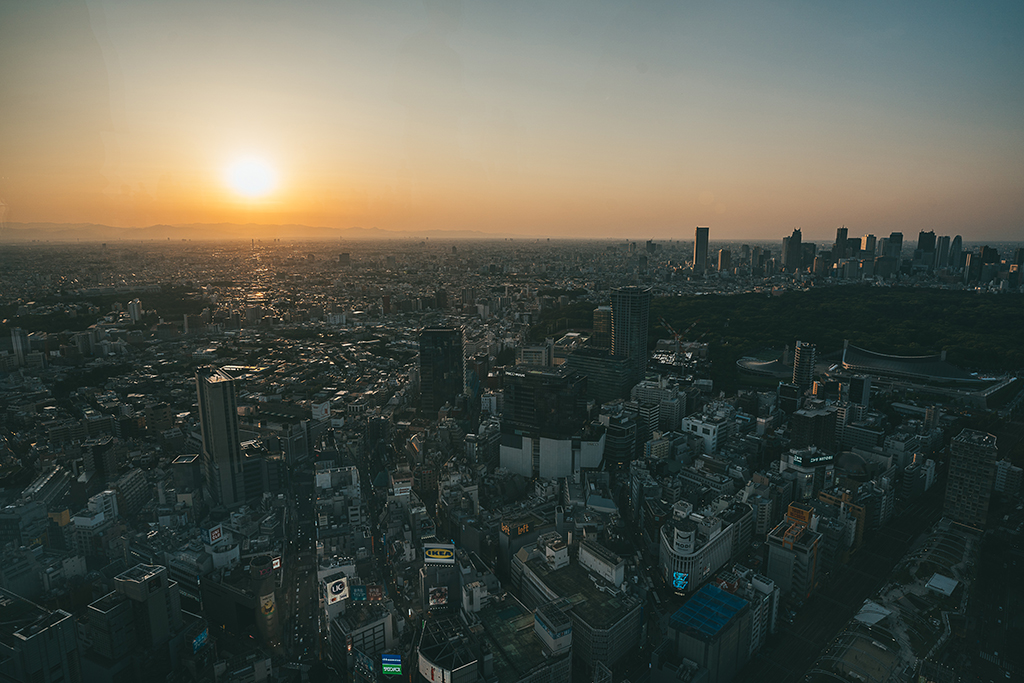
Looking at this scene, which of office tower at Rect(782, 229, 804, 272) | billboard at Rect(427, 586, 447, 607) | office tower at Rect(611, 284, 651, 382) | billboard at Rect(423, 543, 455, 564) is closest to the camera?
billboard at Rect(427, 586, 447, 607)

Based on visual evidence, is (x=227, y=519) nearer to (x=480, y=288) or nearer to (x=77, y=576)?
(x=77, y=576)

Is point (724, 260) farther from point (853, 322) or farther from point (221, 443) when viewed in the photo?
point (221, 443)

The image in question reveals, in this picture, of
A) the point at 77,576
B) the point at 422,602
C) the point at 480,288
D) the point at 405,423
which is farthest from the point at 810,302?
the point at 77,576

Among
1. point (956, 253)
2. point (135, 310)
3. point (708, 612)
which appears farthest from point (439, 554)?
point (956, 253)

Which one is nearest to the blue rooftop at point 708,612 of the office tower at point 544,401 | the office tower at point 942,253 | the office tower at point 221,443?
the office tower at point 544,401

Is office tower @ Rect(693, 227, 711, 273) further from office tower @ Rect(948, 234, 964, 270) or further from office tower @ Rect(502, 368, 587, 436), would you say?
office tower @ Rect(502, 368, 587, 436)

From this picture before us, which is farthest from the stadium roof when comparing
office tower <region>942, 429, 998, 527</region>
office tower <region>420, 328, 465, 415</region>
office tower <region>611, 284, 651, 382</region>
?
office tower <region>420, 328, 465, 415</region>

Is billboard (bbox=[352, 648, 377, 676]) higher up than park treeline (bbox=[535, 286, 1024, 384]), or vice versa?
park treeline (bbox=[535, 286, 1024, 384])
